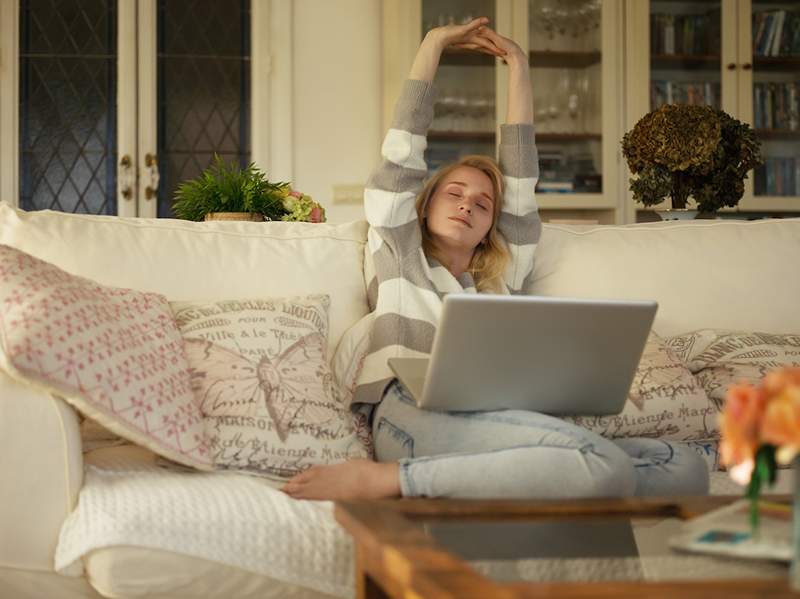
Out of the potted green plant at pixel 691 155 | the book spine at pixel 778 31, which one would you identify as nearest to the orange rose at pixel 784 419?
the potted green plant at pixel 691 155

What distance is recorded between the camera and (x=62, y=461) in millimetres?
1617

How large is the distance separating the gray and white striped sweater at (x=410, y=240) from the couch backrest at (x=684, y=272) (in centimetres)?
9

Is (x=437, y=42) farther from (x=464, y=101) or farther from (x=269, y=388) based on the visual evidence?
(x=464, y=101)

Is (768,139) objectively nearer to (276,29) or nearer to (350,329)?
(276,29)

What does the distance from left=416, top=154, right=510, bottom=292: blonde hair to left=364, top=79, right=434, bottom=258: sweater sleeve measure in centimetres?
8

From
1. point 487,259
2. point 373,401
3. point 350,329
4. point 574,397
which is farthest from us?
point 487,259

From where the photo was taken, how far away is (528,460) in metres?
1.67

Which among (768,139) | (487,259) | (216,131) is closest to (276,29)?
(216,131)

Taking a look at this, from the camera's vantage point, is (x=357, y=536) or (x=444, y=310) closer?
(x=357, y=536)

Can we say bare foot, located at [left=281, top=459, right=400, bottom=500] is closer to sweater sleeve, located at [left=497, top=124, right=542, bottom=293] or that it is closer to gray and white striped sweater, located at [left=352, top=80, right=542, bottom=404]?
gray and white striped sweater, located at [left=352, top=80, right=542, bottom=404]

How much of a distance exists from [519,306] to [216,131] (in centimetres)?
344

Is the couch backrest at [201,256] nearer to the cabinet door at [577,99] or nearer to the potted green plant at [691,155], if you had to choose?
the potted green plant at [691,155]

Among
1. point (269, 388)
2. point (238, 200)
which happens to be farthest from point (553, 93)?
point (269, 388)

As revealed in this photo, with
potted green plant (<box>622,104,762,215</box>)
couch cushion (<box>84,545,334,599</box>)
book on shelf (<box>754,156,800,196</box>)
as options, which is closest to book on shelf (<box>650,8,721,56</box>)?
book on shelf (<box>754,156,800,196</box>)
